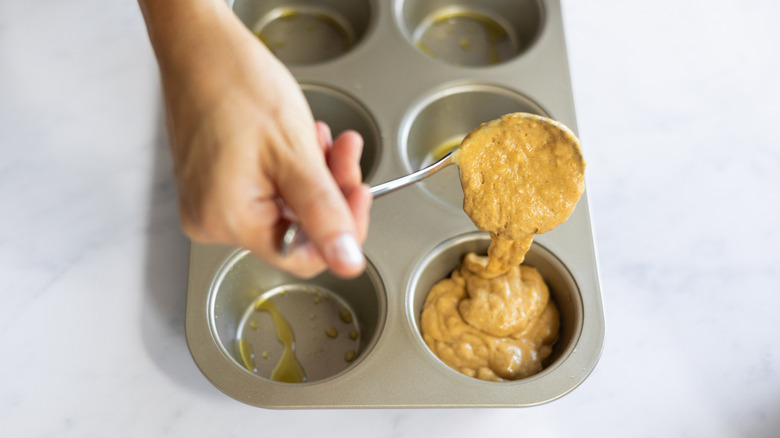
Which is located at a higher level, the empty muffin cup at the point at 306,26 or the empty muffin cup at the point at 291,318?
the empty muffin cup at the point at 306,26

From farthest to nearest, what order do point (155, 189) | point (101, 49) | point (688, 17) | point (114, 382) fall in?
point (688, 17), point (101, 49), point (155, 189), point (114, 382)

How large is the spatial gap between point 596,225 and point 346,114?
65 cm

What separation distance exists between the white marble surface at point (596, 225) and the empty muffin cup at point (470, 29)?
155mm

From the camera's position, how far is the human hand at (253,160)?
996 mm

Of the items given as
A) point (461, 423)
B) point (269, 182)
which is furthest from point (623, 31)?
point (269, 182)

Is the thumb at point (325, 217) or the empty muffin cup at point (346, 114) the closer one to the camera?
the thumb at point (325, 217)

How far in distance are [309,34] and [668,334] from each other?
1.23m

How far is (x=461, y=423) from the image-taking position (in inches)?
55.7

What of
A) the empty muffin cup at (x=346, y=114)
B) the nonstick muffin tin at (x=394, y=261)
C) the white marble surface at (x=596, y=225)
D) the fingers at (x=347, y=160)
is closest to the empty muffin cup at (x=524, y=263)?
the nonstick muffin tin at (x=394, y=261)

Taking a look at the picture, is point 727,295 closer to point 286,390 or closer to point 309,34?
point 286,390

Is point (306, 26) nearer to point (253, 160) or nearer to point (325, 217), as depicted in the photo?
point (253, 160)

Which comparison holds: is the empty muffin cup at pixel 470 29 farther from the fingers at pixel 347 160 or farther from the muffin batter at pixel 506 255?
the fingers at pixel 347 160

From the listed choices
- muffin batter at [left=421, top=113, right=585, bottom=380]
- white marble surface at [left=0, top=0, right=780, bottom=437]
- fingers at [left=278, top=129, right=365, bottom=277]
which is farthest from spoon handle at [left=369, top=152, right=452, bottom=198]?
white marble surface at [left=0, top=0, right=780, bottom=437]

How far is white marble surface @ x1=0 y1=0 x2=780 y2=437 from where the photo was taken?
1.43 m
